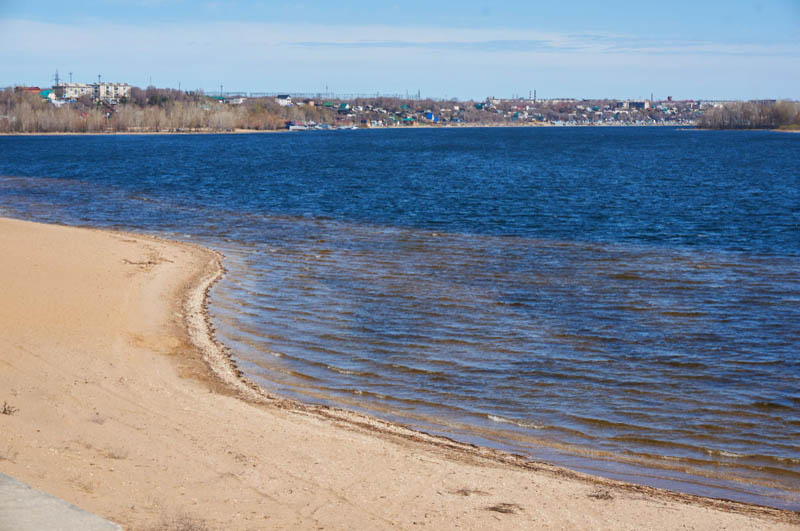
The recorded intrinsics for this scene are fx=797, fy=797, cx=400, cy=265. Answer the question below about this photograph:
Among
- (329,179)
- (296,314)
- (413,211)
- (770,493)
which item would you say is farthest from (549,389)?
(329,179)

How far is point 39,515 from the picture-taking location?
210 inches

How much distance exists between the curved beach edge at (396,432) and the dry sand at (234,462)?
0.04 m

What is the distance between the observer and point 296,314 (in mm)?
18125

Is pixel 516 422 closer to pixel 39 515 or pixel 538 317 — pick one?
pixel 538 317

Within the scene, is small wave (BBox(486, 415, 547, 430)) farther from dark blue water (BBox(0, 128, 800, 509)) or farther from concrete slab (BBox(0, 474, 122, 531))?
concrete slab (BBox(0, 474, 122, 531))

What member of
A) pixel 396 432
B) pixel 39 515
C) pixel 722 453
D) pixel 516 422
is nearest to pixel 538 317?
pixel 516 422

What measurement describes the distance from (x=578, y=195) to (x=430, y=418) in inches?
1533

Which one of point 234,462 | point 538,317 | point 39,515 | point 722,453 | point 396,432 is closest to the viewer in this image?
point 39,515

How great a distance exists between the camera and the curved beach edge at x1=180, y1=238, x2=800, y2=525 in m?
9.19

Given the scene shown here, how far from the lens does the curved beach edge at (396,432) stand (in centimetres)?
919

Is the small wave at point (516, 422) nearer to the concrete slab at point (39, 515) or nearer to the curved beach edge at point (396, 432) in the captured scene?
the curved beach edge at point (396, 432)

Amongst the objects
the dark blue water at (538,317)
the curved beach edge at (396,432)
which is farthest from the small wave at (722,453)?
the curved beach edge at (396,432)

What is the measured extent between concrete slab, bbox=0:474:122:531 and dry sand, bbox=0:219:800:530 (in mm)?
1521

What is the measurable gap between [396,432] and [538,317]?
7.61 metres
